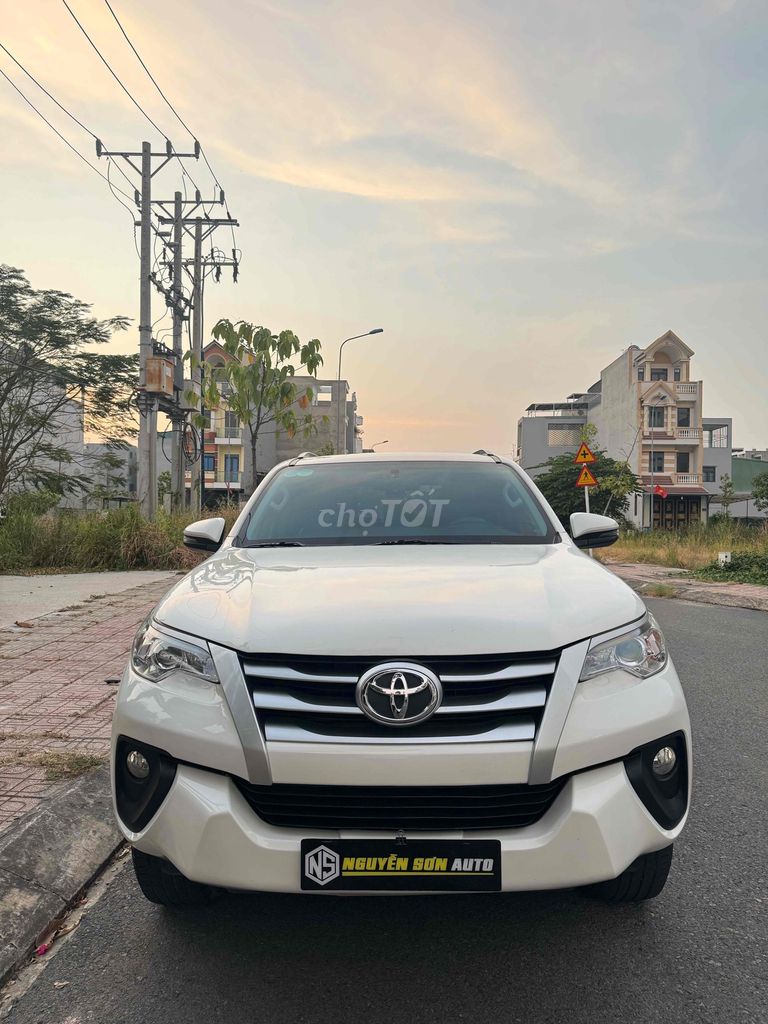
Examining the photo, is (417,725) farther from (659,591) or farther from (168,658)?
(659,591)

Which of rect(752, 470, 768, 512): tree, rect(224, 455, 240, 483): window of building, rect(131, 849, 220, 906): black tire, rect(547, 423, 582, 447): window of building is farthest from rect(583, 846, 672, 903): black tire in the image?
rect(547, 423, 582, 447): window of building

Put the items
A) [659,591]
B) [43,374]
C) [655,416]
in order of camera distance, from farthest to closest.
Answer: [655,416], [43,374], [659,591]

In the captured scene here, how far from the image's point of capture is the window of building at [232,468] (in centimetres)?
5629

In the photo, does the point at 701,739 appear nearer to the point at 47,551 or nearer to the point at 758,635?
the point at 758,635

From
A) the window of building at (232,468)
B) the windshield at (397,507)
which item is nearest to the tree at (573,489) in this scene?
the window of building at (232,468)

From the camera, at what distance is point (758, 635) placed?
807cm

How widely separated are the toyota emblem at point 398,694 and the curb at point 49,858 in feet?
4.17

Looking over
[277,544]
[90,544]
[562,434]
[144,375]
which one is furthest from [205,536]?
[562,434]

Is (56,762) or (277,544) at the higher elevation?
(277,544)

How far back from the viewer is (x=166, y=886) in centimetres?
233

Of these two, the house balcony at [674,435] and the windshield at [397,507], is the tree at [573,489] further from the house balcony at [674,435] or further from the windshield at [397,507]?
the windshield at [397,507]

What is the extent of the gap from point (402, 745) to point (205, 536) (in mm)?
1879

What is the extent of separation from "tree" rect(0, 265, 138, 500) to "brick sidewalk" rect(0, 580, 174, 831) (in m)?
17.2

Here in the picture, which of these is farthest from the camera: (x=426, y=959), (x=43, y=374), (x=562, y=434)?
(x=562, y=434)
